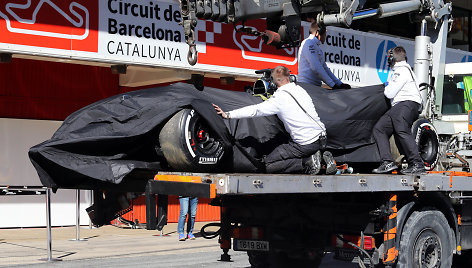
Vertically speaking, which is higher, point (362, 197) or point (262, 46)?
point (262, 46)

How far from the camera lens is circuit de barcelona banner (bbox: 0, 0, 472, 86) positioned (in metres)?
14.4

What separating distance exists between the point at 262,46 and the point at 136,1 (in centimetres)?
375

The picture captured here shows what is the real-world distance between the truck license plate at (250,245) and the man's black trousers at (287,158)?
3.89ft

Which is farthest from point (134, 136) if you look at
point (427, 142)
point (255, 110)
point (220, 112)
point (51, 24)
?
point (51, 24)

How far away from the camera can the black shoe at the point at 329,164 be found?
27.0 ft

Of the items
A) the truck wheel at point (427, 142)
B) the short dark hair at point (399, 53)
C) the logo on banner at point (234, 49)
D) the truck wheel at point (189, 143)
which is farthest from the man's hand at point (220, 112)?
the logo on banner at point (234, 49)

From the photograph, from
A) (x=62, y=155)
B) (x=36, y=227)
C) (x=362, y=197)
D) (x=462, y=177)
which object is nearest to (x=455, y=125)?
(x=462, y=177)

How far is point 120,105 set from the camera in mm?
8062

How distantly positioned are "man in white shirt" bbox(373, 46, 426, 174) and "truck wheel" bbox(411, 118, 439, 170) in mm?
318

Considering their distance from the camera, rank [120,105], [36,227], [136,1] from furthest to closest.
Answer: [36,227], [136,1], [120,105]

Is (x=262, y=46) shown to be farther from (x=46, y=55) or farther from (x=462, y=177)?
(x=462, y=177)

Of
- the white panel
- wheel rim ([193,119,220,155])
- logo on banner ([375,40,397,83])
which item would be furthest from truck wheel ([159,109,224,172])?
logo on banner ([375,40,397,83])

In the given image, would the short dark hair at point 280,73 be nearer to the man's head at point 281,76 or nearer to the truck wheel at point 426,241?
the man's head at point 281,76

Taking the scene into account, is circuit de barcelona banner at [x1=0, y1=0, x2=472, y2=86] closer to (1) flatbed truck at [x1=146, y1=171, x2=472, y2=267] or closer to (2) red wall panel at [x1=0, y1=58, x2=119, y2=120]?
(2) red wall panel at [x1=0, y1=58, x2=119, y2=120]
